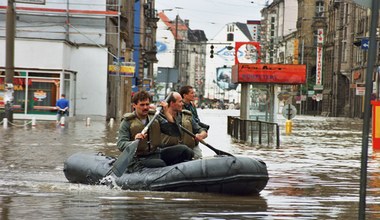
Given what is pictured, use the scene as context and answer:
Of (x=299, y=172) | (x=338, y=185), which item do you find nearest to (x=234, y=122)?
(x=299, y=172)

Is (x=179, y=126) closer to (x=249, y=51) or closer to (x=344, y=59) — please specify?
(x=344, y=59)

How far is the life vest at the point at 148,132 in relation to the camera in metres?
13.7

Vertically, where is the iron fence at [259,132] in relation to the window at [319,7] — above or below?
below

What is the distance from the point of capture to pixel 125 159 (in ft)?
44.5

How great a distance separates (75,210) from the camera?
451 inches

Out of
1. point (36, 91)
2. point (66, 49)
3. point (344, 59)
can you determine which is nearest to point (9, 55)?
point (36, 91)

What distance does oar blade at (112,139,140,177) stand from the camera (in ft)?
44.0

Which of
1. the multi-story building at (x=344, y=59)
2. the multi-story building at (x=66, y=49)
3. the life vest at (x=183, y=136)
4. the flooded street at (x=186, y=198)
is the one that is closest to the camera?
the flooded street at (x=186, y=198)

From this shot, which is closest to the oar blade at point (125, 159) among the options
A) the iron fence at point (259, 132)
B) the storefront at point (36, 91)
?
the iron fence at point (259, 132)

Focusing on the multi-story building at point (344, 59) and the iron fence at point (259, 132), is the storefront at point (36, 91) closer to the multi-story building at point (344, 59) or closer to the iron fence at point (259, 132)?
the iron fence at point (259, 132)

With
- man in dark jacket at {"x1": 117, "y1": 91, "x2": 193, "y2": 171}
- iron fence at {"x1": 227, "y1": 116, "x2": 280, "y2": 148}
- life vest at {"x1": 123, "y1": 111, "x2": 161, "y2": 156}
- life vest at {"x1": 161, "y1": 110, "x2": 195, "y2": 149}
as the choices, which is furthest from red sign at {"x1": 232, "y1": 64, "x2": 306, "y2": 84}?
life vest at {"x1": 123, "y1": 111, "x2": 161, "y2": 156}

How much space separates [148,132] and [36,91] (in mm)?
40287

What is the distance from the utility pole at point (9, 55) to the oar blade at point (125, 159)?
29000mm

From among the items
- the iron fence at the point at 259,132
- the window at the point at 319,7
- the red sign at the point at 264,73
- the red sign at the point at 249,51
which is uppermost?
the window at the point at 319,7
